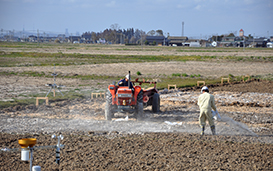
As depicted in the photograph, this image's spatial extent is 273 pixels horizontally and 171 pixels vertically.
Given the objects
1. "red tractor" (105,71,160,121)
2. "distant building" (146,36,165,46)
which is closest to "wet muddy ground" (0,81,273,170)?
"red tractor" (105,71,160,121)

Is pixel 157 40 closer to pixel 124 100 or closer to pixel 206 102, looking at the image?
pixel 124 100

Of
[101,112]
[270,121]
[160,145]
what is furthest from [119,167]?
[270,121]

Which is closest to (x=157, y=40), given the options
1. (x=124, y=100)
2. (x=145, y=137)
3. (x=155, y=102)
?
(x=155, y=102)

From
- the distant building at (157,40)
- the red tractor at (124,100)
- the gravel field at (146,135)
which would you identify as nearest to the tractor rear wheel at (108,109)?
the red tractor at (124,100)

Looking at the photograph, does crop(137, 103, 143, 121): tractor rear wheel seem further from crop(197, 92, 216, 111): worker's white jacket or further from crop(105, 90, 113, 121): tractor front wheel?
crop(197, 92, 216, 111): worker's white jacket

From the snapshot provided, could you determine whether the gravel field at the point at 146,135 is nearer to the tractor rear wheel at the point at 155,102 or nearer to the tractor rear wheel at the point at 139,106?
the tractor rear wheel at the point at 139,106

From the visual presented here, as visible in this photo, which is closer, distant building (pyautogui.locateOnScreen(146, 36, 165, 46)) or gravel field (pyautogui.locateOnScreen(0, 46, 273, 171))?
gravel field (pyautogui.locateOnScreen(0, 46, 273, 171))

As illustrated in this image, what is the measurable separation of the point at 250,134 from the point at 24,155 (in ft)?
28.7

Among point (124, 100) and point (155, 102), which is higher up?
point (124, 100)

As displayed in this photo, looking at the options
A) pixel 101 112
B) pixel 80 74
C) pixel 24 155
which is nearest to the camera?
pixel 24 155

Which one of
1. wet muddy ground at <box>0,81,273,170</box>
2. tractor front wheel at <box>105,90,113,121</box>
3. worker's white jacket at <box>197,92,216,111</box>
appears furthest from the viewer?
tractor front wheel at <box>105,90,113,121</box>

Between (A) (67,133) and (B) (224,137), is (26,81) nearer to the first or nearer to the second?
(A) (67,133)

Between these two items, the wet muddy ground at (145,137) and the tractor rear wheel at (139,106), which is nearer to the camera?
the wet muddy ground at (145,137)

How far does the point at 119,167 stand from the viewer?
8305mm
